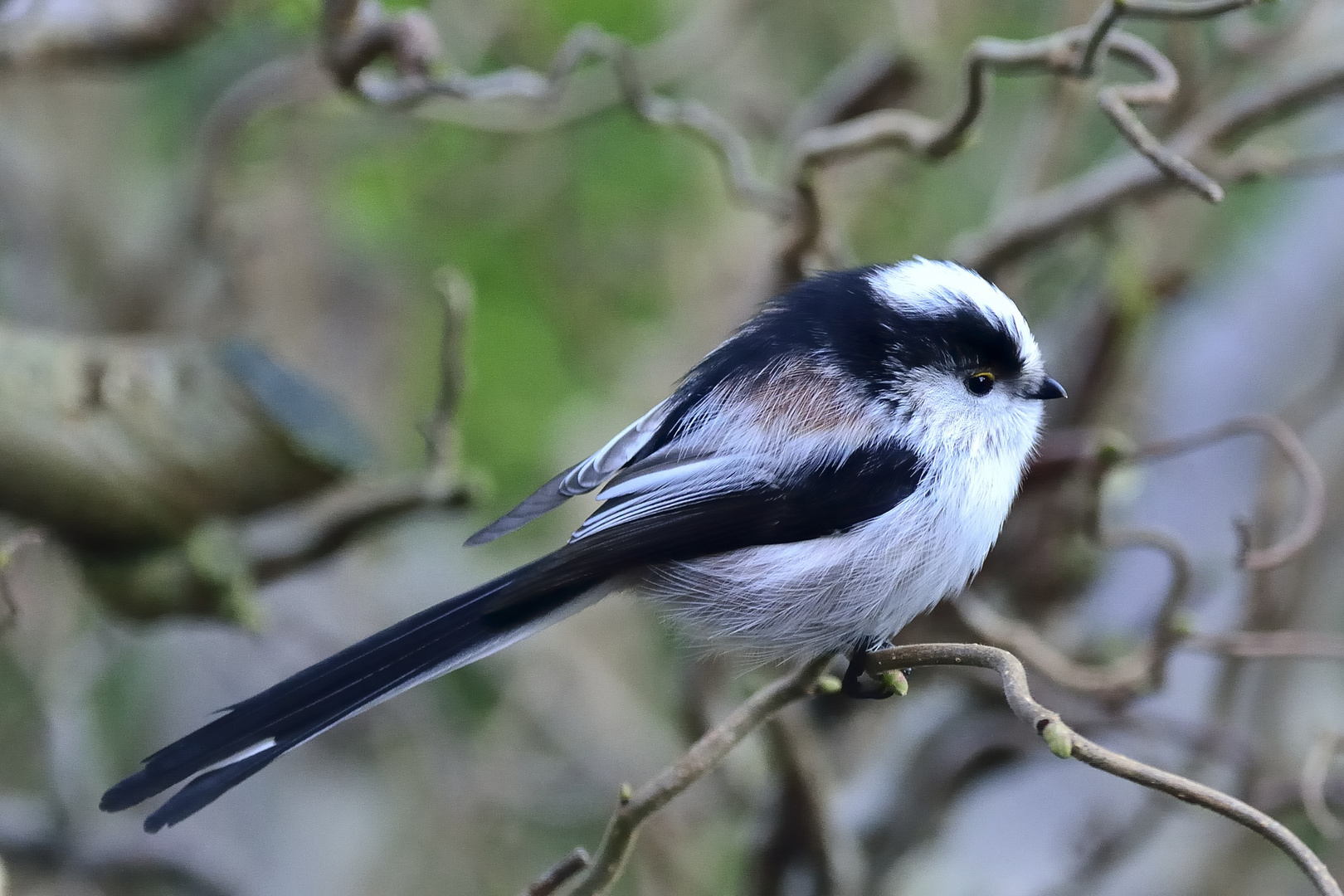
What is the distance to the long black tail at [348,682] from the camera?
5.51ft

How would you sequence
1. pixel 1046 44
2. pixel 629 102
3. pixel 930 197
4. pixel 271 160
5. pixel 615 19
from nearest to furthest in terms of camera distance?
1. pixel 1046 44
2. pixel 629 102
3. pixel 615 19
4. pixel 271 160
5. pixel 930 197

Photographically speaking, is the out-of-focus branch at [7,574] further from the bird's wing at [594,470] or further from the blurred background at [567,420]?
the bird's wing at [594,470]

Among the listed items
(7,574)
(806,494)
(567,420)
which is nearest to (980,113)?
(806,494)

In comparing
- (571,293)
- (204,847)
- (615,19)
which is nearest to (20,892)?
(204,847)

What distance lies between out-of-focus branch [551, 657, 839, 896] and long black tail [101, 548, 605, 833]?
0.39 metres

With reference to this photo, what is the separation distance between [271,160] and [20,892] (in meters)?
2.34

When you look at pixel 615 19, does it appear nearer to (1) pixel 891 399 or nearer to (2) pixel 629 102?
(2) pixel 629 102

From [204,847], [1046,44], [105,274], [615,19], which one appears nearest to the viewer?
[1046,44]

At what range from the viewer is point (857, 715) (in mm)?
3209

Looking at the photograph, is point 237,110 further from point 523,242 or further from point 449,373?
point 449,373

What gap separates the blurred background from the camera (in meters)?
2.47

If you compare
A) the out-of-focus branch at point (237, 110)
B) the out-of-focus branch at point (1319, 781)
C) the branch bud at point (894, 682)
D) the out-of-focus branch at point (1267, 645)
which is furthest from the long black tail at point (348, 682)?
the out-of-focus branch at point (237, 110)

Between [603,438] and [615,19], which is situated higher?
[615,19]

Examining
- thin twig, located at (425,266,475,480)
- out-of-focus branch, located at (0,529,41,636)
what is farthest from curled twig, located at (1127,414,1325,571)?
out-of-focus branch, located at (0,529,41,636)
